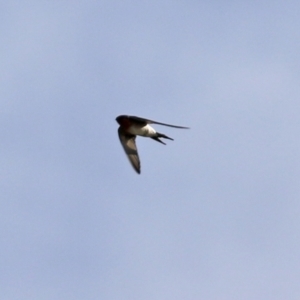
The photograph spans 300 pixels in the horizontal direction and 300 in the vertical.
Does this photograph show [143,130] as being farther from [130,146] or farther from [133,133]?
[130,146]

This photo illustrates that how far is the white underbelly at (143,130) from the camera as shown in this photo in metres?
16.5

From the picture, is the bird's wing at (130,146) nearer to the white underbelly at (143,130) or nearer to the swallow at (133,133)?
the swallow at (133,133)

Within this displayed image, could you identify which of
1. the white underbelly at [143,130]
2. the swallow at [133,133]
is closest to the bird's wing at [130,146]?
the swallow at [133,133]

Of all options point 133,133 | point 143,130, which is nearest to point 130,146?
point 133,133

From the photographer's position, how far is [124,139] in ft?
54.8

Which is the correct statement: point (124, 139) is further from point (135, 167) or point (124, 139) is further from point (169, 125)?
point (169, 125)

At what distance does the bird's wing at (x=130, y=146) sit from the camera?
54.1 ft

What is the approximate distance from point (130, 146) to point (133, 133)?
362 mm

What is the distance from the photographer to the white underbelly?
16.5m

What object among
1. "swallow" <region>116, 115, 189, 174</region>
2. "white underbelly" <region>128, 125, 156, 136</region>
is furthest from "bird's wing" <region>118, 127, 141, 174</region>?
"white underbelly" <region>128, 125, 156, 136</region>

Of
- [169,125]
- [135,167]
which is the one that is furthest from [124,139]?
[169,125]

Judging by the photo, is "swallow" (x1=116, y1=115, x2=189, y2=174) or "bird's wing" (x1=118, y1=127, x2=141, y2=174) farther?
"bird's wing" (x1=118, y1=127, x2=141, y2=174)

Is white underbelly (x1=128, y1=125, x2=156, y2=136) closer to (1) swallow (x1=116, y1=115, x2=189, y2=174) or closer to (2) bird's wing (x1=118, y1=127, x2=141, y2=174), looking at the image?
(1) swallow (x1=116, y1=115, x2=189, y2=174)

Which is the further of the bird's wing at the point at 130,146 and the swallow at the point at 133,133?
the bird's wing at the point at 130,146
